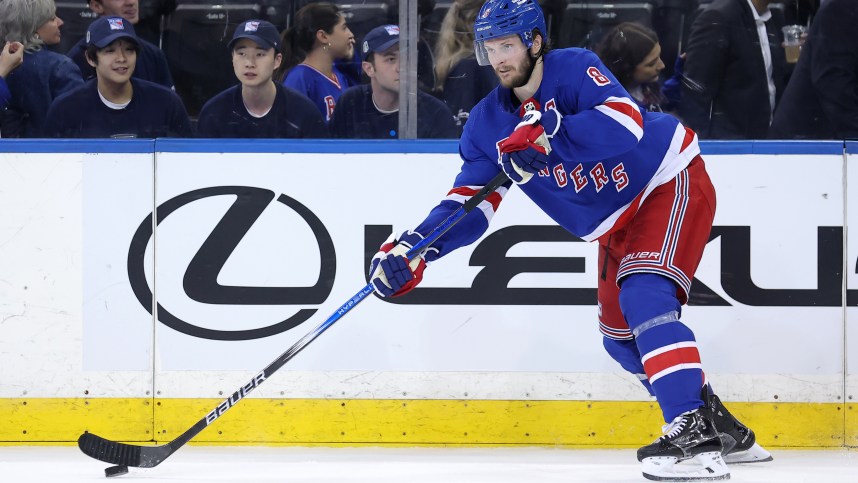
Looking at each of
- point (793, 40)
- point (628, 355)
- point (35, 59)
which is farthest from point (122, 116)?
point (793, 40)

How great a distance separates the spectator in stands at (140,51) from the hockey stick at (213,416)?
3.59 feet

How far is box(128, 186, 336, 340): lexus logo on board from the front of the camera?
3500 mm

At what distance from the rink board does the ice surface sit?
0.25ft

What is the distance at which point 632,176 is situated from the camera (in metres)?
2.95

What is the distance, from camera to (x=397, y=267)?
9.69 feet

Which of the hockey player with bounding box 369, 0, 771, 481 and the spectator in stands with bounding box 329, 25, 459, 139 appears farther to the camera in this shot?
the spectator in stands with bounding box 329, 25, 459, 139

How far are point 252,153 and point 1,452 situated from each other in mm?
1157

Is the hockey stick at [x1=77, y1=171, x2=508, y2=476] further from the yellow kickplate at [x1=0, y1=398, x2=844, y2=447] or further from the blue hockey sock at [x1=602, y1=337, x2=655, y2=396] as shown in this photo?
the blue hockey sock at [x1=602, y1=337, x2=655, y2=396]

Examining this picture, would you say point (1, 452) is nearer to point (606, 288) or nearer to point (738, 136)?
point (606, 288)

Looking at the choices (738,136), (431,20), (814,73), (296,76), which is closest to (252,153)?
(296,76)

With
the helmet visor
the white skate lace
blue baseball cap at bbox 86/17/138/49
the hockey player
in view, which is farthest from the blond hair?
the white skate lace

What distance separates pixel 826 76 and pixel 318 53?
1614mm

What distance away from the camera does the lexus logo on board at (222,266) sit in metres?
3.50

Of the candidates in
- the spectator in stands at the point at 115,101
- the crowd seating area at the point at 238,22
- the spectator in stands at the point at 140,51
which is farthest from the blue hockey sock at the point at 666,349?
the spectator in stands at the point at 140,51
